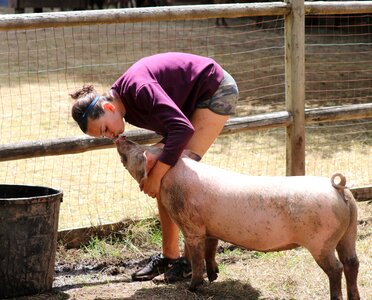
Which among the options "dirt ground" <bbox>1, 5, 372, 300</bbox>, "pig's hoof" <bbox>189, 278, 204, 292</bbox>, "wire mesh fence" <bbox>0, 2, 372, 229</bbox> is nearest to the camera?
"pig's hoof" <bbox>189, 278, 204, 292</bbox>

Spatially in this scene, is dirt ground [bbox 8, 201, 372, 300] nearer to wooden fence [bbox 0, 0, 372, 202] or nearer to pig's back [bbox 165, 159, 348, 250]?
pig's back [bbox 165, 159, 348, 250]

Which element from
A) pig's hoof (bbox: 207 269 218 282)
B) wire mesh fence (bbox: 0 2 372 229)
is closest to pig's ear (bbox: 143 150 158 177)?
pig's hoof (bbox: 207 269 218 282)

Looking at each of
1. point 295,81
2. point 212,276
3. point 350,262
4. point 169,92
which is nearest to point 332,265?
point 350,262

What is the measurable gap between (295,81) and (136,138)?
133cm

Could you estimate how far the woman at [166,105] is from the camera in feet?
13.2

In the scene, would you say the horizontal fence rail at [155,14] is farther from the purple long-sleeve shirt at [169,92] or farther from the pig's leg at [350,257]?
the pig's leg at [350,257]

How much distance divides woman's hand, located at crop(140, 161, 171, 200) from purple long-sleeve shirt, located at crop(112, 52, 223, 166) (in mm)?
51

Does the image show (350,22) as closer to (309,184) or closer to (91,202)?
(91,202)

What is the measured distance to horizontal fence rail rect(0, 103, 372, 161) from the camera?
4961mm

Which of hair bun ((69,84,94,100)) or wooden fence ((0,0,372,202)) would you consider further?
wooden fence ((0,0,372,202))

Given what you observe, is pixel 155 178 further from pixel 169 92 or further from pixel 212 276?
pixel 212 276

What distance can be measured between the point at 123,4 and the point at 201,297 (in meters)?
17.2

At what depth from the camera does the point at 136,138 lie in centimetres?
529

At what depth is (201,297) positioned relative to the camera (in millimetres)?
4402
